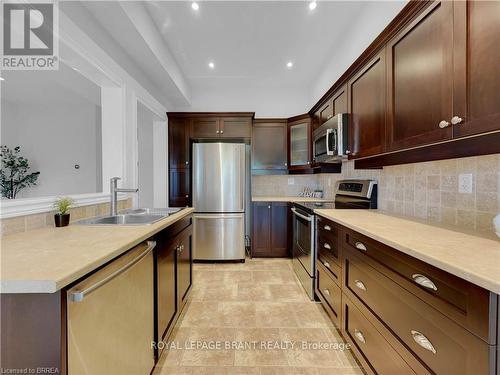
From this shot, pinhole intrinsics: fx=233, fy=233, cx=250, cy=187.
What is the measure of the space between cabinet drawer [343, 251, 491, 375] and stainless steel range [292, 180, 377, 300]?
0.96 metres

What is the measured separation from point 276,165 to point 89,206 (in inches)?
103

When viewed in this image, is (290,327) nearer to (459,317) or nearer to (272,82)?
(459,317)

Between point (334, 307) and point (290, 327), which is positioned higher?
point (334, 307)

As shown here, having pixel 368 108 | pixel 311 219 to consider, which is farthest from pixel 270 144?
pixel 368 108

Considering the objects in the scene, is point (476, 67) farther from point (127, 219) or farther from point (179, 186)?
point (179, 186)

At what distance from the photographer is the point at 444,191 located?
152cm

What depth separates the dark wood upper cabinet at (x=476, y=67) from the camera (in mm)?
903

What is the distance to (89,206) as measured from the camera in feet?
5.94

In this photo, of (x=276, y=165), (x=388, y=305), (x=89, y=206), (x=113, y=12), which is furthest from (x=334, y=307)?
(x=113, y=12)

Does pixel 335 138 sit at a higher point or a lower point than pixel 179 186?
higher

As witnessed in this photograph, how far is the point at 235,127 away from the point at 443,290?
3.24m

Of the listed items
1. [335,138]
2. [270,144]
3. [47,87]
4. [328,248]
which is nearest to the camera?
[328,248]

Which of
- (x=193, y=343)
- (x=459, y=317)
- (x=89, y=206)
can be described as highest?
(x=89, y=206)

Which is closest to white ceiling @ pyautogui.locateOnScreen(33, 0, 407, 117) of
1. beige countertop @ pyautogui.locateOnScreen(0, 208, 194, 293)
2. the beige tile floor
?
beige countertop @ pyautogui.locateOnScreen(0, 208, 194, 293)
